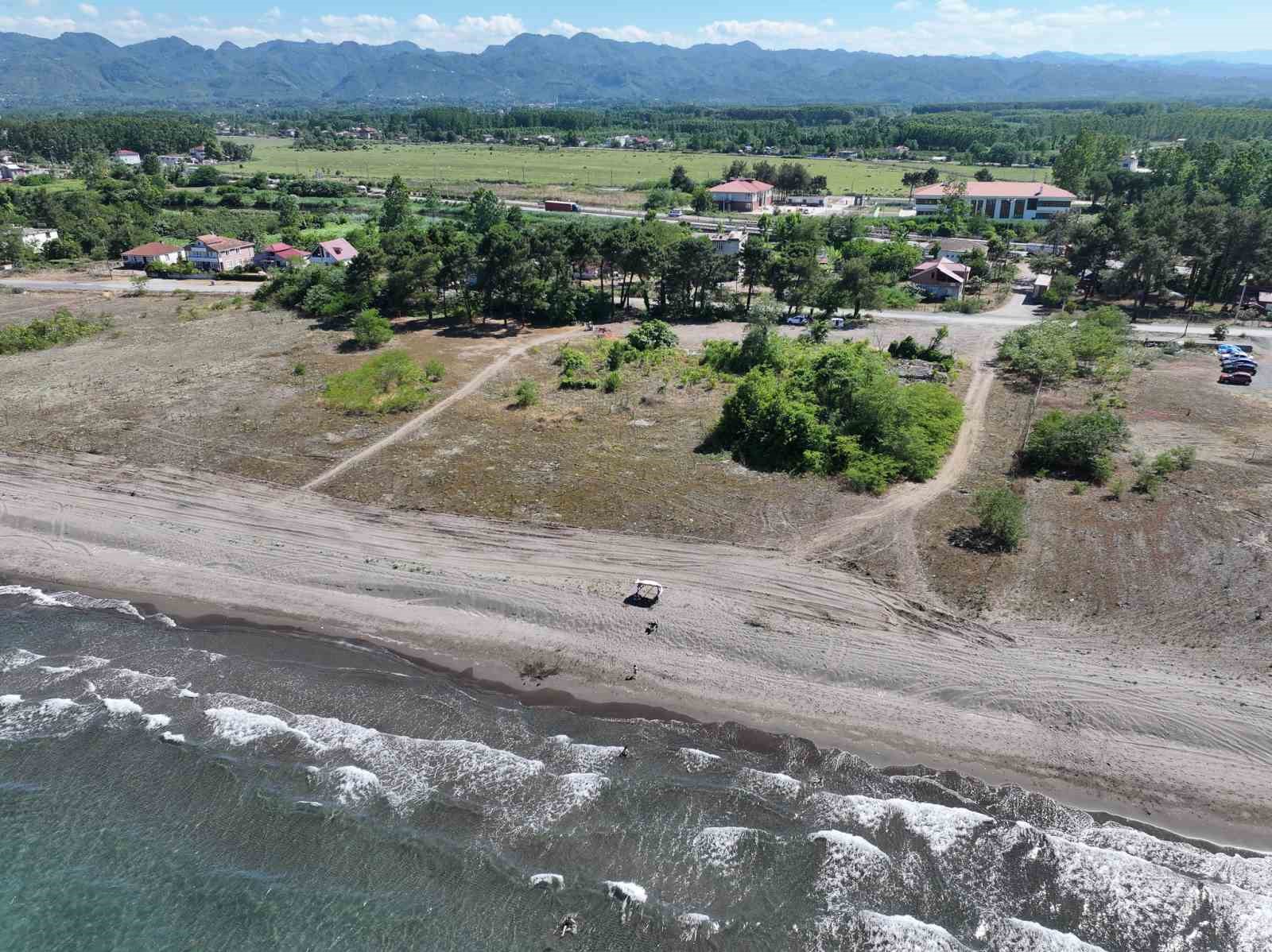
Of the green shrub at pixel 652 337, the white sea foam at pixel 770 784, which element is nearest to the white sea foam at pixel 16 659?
the white sea foam at pixel 770 784

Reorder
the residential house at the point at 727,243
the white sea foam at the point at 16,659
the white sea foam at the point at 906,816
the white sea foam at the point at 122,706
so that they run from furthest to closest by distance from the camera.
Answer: the residential house at the point at 727,243 → the white sea foam at the point at 16,659 → the white sea foam at the point at 122,706 → the white sea foam at the point at 906,816

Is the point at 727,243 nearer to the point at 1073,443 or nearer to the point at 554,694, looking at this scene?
the point at 1073,443

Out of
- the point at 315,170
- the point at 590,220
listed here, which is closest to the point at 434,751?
the point at 590,220

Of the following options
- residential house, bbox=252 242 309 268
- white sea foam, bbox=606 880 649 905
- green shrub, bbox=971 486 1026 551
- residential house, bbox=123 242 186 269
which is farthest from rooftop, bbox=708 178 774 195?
white sea foam, bbox=606 880 649 905

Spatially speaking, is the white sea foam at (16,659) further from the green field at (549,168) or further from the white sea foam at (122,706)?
the green field at (549,168)

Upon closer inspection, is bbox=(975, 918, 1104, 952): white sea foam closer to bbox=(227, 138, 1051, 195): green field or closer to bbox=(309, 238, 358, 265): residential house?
bbox=(309, 238, 358, 265): residential house

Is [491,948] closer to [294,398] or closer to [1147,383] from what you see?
[294,398]

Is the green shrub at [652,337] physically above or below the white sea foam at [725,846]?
above
